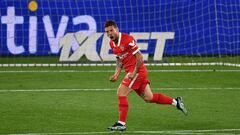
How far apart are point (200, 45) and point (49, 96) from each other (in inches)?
394

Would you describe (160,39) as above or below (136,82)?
above

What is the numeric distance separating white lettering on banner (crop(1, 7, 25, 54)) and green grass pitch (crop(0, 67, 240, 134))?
3.48ft

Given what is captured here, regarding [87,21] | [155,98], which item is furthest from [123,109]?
[87,21]

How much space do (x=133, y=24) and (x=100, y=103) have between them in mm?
10553

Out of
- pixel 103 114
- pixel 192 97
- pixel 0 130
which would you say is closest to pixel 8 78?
pixel 192 97

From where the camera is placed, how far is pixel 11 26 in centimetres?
2662

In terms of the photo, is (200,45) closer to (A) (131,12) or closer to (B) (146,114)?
(A) (131,12)

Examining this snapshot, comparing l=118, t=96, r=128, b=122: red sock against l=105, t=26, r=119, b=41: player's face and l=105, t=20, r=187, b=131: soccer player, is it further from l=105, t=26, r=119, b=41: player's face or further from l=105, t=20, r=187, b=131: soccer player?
l=105, t=26, r=119, b=41: player's face

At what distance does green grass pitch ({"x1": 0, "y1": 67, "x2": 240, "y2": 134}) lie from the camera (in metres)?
13.8

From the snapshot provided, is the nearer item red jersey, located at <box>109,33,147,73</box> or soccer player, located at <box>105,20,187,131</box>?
soccer player, located at <box>105,20,187,131</box>

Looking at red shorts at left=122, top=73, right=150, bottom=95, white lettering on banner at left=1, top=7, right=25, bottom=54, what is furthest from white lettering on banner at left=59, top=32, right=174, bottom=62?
red shorts at left=122, top=73, right=150, bottom=95

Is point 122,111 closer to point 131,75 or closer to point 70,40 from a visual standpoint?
point 131,75

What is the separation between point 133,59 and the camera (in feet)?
44.9

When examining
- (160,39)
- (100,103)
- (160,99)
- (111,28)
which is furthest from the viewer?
(160,39)
